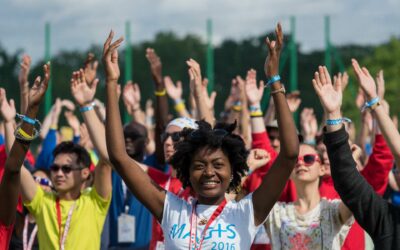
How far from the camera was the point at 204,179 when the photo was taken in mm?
4449

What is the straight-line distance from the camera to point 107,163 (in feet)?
19.6

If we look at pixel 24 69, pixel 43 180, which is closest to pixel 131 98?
pixel 43 180

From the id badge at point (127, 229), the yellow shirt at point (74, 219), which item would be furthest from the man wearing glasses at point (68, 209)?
the id badge at point (127, 229)

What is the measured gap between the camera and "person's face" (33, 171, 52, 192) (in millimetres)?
7574

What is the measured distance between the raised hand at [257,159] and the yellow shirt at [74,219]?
1.08 meters

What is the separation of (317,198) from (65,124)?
1042cm

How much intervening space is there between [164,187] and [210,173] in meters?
2.09

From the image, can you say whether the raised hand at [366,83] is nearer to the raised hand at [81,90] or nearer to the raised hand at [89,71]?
the raised hand at [81,90]

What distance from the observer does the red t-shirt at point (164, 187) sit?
6145 millimetres

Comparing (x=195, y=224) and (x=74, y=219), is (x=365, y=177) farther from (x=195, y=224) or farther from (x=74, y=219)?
(x=74, y=219)

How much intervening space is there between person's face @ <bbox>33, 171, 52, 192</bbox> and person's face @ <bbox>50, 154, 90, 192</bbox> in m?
1.05

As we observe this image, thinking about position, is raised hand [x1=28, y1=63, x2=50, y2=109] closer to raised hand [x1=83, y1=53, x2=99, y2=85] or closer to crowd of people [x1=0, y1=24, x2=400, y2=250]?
crowd of people [x1=0, y1=24, x2=400, y2=250]

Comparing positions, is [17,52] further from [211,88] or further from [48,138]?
[48,138]

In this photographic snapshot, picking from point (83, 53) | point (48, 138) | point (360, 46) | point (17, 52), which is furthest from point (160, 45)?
point (48, 138)
